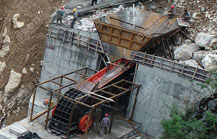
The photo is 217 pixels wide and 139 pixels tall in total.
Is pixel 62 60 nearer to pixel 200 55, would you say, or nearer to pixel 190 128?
pixel 200 55

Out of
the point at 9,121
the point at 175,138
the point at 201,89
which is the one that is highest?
the point at 201,89

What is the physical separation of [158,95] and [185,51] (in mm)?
2685

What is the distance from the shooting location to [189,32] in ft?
63.3

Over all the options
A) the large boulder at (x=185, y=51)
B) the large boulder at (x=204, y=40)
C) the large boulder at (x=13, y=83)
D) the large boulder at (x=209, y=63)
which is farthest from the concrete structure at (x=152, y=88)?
the large boulder at (x=13, y=83)

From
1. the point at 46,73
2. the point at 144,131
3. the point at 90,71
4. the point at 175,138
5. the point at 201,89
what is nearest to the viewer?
the point at 175,138

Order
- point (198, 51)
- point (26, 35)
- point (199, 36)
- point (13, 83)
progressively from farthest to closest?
point (26, 35) → point (13, 83) → point (199, 36) → point (198, 51)

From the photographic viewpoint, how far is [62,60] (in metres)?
19.9

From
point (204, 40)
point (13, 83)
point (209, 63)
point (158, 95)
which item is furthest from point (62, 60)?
point (209, 63)

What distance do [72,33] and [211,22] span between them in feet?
24.8

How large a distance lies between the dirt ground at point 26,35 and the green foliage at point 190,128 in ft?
33.7

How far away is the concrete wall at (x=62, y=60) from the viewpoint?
19031 millimetres

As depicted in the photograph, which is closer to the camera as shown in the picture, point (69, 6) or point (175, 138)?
point (175, 138)

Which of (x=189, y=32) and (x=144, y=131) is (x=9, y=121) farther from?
(x=189, y=32)

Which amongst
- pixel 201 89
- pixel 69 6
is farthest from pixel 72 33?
pixel 201 89
